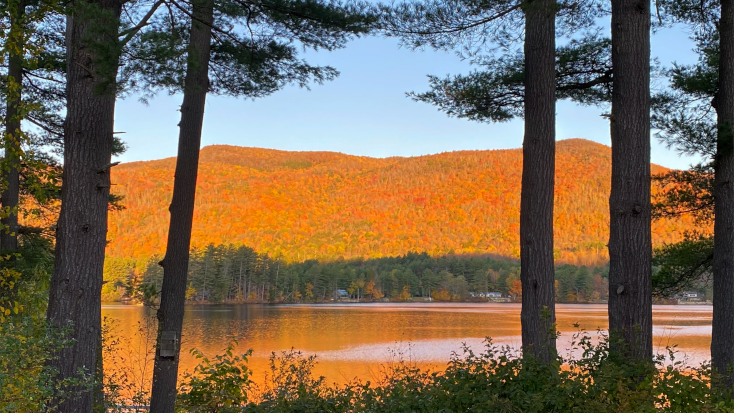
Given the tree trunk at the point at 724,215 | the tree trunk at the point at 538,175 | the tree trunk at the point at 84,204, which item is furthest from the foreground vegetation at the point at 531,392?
the tree trunk at the point at 724,215

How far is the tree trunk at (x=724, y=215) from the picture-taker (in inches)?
203

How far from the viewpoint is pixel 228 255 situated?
166 ft

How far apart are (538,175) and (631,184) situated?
75 cm

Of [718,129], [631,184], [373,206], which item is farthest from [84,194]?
[373,206]

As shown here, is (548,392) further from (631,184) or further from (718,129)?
(718,129)

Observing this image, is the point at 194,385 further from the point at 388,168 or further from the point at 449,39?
the point at 388,168

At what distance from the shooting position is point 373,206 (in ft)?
261

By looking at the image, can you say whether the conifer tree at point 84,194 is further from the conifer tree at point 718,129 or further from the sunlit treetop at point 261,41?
the conifer tree at point 718,129

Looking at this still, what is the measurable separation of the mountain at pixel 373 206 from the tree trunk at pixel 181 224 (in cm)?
5075

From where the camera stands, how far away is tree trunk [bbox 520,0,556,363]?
14.2 ft

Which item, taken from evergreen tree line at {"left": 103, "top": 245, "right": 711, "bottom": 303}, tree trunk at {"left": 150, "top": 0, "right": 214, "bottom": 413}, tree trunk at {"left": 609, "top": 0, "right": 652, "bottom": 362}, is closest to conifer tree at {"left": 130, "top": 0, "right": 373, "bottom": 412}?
tree trunk at {"left": 150, "top": 0, "right": 214, "bottom": 413}

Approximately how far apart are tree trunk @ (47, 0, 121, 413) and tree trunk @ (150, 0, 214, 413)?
110 cm

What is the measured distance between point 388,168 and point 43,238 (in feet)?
277

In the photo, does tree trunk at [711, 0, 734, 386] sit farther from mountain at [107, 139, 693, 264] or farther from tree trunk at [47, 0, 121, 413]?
mountain at [107, 139, 693, 264]
